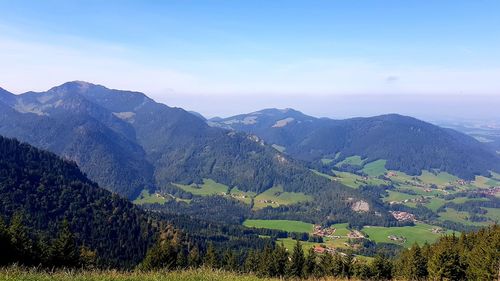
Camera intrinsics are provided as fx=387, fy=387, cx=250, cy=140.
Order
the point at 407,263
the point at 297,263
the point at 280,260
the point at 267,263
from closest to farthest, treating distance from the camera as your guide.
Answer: the point at 407,263
the point at 267,263
the point at 297,263
the point at 280,260

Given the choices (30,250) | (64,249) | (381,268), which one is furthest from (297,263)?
(30,250)

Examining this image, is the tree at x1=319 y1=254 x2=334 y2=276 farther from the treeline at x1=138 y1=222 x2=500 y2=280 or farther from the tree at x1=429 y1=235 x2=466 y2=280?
the tree at x1=429 y1=235 x2=466 y2=280

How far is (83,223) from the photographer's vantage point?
132875mm

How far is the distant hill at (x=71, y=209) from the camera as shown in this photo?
121688 mm

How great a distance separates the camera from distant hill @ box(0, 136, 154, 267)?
12169cm

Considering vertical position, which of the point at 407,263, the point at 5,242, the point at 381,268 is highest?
the point at 5,242

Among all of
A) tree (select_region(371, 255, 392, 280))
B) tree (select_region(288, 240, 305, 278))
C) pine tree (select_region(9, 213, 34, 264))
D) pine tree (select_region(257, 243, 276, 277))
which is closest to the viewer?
pine tree (select_region(9, 213, 34, 264))

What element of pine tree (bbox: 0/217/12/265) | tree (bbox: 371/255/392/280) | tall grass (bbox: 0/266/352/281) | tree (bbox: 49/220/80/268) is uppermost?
tall grass (bbox: 0/266/352/281)

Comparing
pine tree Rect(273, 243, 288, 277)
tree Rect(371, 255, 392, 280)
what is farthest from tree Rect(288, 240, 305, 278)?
tree Rect(371, 255, 392, 280)

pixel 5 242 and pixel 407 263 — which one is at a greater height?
pixel 5 242

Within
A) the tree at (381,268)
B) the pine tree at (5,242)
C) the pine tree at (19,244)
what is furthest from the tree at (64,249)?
the tree at (381,268)

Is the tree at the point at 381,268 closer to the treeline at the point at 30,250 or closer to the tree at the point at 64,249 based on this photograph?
the treeline at the point at 30,250

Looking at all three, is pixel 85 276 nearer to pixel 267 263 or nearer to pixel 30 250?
pixel 30 250

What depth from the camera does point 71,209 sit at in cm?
13912
